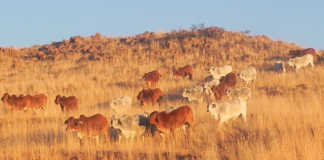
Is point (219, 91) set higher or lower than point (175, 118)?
higher

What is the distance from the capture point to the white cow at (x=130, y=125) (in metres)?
10.5

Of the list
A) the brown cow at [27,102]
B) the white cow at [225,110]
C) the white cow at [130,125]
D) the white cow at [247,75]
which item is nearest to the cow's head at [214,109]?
the white cow at [225,110]

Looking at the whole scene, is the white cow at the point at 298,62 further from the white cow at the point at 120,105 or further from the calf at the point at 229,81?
the white cow at the point at 120,105

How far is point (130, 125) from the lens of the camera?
34.6ft

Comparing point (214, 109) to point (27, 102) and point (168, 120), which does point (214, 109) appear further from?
point (27, 102)

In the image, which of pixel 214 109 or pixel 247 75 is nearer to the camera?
pixel 214 109

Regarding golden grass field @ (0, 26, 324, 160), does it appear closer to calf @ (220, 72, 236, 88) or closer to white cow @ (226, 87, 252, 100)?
white cow @ (226, 87, 252, 100)

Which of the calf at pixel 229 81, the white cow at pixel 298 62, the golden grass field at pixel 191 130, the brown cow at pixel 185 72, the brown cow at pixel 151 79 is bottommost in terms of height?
the golden grass field at pixel 191 130

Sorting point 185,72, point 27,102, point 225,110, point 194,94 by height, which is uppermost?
point 185,72

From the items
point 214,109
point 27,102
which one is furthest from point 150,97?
point 214,109

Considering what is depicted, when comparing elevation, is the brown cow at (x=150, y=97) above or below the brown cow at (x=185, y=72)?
below

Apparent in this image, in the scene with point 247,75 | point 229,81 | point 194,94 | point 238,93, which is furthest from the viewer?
point 247,75

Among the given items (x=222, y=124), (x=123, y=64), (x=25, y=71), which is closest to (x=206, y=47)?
(x=123, y=64)

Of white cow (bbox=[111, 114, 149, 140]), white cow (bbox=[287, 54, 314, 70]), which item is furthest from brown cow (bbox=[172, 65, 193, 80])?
white cow (bbox=[111, 114, 149, 140])
